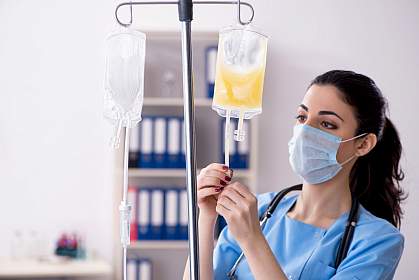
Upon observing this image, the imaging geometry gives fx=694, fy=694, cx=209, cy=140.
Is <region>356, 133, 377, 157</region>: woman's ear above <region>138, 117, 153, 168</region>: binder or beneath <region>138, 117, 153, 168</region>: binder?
above

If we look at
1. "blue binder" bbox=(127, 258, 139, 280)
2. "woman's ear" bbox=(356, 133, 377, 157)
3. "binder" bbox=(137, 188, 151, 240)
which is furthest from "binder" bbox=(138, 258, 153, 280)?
"woman's ear" bbox=(356, 133, 377, 157)

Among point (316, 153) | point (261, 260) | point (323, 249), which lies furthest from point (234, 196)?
point (316, 153)

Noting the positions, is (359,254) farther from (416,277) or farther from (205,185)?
(416,277)

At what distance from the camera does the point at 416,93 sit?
164 inches

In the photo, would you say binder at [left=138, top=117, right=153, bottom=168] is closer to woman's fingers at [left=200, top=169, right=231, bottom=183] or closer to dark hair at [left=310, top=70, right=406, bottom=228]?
dark hair at [left=310, top=70, right=406, bottom=228]

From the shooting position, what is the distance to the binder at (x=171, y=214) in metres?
3.66

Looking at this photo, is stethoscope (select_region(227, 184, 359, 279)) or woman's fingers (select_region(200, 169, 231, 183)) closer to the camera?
woman's fingers (select_region(200, 169, 231, 183))

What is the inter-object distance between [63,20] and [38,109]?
0.52m

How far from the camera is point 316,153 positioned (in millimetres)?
1962

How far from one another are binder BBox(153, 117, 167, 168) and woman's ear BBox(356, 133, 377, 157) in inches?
70.4

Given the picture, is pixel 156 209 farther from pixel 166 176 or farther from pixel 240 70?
pixel 240 70

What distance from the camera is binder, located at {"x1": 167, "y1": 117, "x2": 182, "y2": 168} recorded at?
11.9 ft

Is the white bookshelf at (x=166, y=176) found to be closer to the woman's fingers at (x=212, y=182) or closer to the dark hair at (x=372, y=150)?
the dark hair at (x=372, y=150)

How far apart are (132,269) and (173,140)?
2.37 feet
